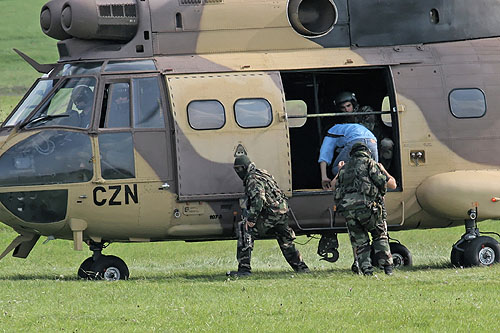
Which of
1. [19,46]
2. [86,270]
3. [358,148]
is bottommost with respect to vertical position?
[86,270]

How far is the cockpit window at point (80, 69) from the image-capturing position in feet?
49.5

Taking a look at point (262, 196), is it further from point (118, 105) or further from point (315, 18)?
point (315, 18)

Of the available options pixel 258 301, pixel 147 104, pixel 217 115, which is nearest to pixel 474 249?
pixel 217 115

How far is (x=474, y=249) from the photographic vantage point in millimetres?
15734

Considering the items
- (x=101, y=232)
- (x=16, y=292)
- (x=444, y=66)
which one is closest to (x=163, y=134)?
(x=101, y=232)

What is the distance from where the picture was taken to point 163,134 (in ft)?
49.0

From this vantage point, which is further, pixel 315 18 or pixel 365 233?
pixel 315 18

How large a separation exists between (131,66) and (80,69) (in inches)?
29.1

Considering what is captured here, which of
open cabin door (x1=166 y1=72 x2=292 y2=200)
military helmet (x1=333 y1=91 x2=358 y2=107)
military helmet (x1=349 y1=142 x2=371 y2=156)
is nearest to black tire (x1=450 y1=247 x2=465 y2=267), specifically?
military helmet (x1=349 y1=142 x2=371 y2=156)

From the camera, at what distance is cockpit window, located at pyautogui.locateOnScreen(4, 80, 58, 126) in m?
15.0

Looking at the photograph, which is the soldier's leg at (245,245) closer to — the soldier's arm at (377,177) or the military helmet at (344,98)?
the soldier's arm at (377,177)

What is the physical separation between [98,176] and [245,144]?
214cm

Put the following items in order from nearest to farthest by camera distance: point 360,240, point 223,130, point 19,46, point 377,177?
point 377,177
point 360,240
point 223,130
point 19,46

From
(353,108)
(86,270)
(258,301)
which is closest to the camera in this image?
(258,301)
